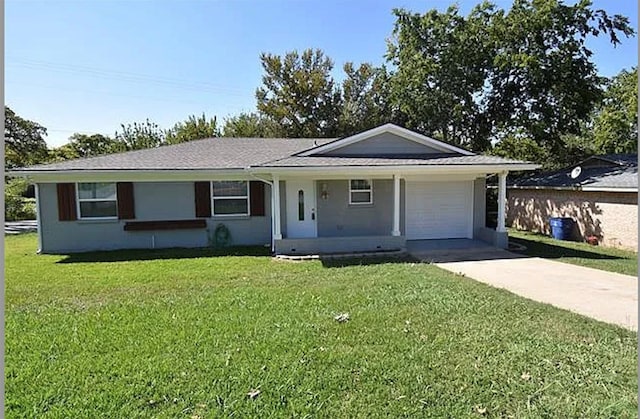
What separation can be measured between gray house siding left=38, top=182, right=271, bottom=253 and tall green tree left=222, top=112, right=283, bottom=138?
18752 mm

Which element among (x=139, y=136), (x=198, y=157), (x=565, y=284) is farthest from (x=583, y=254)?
(x=139, y=136)

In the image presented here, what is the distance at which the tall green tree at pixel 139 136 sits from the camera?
1258 inches

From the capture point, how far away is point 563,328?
16.7 feet

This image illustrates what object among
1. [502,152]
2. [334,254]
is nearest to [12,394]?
[334,254]

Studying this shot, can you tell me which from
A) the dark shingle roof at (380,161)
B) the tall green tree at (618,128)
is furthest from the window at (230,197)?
the tall green tree at (618,128)

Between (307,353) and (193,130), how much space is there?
29866 millimetres

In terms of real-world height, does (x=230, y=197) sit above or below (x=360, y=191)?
below

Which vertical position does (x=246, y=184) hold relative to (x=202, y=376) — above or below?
above

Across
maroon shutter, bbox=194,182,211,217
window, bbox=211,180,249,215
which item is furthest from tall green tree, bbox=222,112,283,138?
maroon shutter, bbox=194,182,211,217

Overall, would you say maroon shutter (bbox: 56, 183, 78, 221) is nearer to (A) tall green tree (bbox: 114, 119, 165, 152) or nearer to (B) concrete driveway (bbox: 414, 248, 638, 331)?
(B) concrete driveway (bbox: 414, 248, 638, 331)

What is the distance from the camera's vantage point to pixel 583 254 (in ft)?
35.8

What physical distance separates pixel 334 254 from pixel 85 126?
34.6m

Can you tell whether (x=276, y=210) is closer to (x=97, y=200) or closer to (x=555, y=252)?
(x=97, y=200)

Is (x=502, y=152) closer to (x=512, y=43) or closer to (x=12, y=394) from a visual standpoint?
(x=512, y=43)
